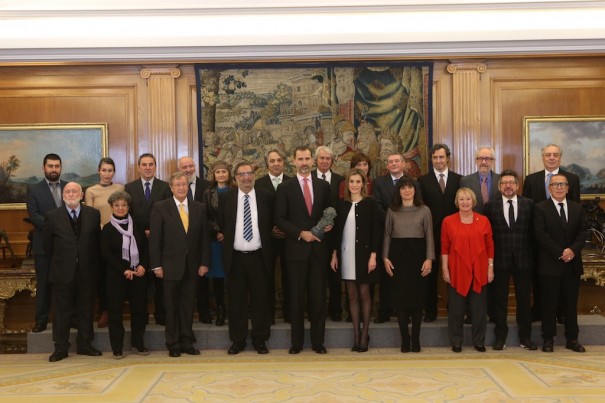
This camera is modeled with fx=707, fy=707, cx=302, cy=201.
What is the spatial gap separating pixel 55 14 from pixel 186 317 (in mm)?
3955

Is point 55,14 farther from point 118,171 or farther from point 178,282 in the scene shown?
point 178,282

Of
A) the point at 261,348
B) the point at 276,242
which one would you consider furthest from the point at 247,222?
the point at 261,348

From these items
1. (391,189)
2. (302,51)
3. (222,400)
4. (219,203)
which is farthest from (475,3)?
(222,400)

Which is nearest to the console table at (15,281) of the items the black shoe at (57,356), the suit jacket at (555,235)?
the black shoe at (57,356)

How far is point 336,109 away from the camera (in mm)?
8531

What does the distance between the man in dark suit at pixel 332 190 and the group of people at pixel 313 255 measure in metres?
0.28

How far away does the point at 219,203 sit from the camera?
661cm

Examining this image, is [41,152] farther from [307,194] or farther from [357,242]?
[357,242]

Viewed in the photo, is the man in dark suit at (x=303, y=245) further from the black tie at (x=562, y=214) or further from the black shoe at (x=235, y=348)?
the black tie at (x=562, y=214)

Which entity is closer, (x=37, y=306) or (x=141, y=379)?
(x=141, y=379)

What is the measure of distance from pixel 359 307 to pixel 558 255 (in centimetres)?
185

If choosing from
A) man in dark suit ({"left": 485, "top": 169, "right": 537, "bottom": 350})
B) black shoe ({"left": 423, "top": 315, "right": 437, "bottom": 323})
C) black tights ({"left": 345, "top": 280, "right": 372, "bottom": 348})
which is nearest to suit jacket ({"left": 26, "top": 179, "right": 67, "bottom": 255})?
black tights ({"left": 345, "top": 280, "right": 372, "bottom": 348})

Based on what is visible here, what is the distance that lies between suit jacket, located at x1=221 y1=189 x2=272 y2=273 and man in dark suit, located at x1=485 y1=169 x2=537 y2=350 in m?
2.08

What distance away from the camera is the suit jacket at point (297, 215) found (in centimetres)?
639
